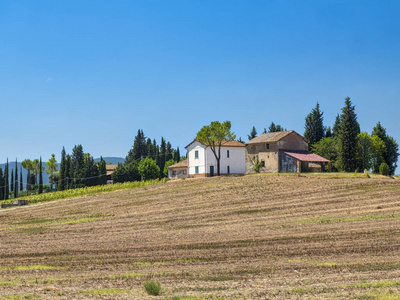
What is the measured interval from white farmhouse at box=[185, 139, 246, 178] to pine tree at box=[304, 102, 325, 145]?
3642 centimetres

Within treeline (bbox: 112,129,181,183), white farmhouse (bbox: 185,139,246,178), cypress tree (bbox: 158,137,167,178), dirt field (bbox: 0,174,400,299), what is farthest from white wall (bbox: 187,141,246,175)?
cypress tree (bbox: 158,137,167,178)

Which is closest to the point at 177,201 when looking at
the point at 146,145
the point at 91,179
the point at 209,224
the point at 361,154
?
the point at 209,224

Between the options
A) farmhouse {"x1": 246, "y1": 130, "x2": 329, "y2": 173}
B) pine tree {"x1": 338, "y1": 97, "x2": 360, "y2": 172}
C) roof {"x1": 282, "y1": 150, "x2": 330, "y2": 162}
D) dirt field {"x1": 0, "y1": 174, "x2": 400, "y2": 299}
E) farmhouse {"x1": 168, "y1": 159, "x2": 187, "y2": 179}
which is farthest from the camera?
farmhouse {"x1": 168, "y1": 159, "x2": 187, "y2": 179}

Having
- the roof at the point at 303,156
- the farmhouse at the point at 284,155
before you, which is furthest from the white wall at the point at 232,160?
the roof at the point at 303,156

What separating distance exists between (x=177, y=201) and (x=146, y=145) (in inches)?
3929

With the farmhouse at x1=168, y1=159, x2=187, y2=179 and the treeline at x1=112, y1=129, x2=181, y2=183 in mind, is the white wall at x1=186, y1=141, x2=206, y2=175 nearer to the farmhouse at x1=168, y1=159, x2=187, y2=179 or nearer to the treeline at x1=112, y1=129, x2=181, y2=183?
the farmhouse at x1=168, y1=159, x2=187, y2=179

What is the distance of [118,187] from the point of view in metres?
70.2

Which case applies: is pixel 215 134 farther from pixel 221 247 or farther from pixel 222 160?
pixel 221 247

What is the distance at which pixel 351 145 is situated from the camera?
7344cm

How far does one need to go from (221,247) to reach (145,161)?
101m

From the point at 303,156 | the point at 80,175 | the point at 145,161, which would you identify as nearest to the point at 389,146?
the point at 303,156

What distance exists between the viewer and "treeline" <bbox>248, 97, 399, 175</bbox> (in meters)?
73.5

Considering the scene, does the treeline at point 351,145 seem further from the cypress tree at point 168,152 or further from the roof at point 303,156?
the cypress tree at point 168,152

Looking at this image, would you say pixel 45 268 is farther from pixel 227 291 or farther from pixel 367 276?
pixel 367 276
